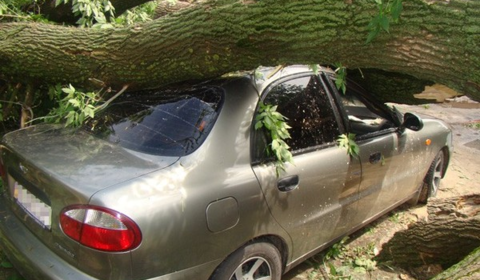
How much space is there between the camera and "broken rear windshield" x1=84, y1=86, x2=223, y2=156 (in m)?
2.42

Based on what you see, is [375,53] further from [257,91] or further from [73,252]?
[73,252]

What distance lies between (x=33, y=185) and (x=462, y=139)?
7159mm

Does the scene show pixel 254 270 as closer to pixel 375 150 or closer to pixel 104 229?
pixel 104 229

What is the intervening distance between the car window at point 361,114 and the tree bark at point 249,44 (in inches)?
32.1

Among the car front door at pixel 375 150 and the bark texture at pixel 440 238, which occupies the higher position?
the car front door at pixel 375 150

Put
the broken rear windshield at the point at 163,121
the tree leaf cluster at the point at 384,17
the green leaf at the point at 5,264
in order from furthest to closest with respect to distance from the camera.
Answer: the green leaf at the point at 5,264
the broken rear windshield at the point at 163,121
the tree leaf cluster at the point at 384,17

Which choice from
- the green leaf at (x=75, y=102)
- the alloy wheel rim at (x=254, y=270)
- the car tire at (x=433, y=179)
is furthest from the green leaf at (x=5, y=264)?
the car tire at (x=433, y=179)

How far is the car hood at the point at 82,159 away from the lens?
2125mm

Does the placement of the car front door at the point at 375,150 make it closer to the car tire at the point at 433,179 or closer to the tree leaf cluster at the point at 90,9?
the car tire at the point at 433,179

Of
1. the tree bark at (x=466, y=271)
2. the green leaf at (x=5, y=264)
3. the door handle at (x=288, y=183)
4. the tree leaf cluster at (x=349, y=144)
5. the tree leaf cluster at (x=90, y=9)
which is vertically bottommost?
the green leaf at (x=5, y=264)

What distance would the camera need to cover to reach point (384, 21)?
6.55ft

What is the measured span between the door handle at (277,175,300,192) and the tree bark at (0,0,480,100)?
76 centimetres

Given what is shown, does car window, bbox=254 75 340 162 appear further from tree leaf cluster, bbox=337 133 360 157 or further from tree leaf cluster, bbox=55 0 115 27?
tree leaf cluster, bbox=55 0 115 27

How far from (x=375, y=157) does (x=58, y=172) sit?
93.6 inches
